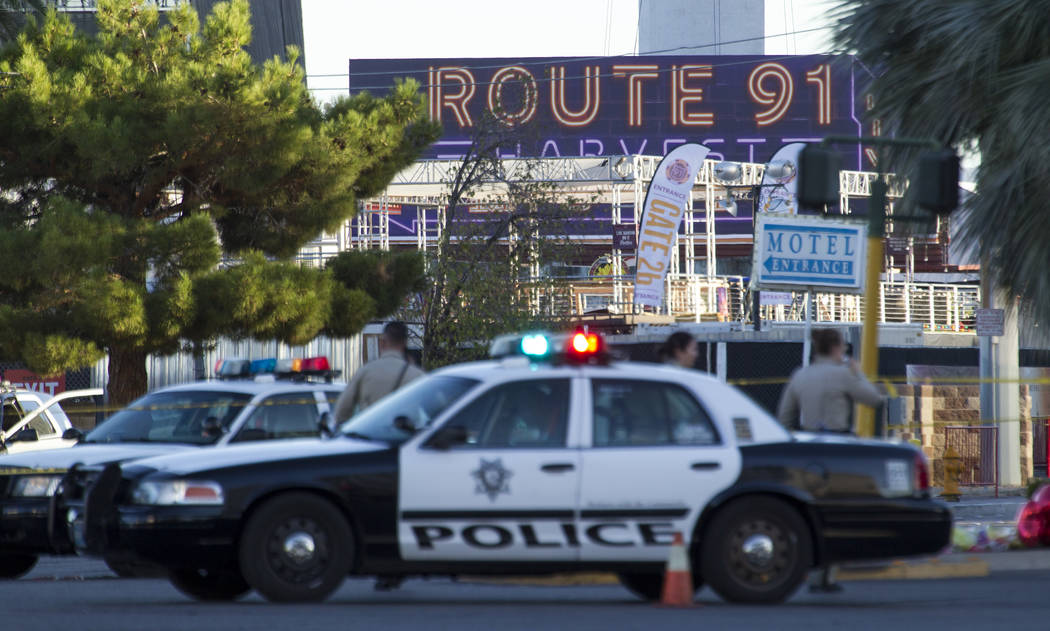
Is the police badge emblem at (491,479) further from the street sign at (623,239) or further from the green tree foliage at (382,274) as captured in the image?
the street sign at (623,239)

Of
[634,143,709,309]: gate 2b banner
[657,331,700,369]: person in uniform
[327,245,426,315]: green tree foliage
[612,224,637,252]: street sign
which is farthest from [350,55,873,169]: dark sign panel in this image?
[657,331,700,369]: person in uniform

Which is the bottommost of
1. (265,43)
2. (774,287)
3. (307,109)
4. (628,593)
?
(628,593)

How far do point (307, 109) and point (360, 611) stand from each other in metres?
17.2

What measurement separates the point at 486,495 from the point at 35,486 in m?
4.46

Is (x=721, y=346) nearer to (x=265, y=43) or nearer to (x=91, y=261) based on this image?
(x=91, y=261)

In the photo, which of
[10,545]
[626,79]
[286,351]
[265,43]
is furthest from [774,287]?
[626,79]

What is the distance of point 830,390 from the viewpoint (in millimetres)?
11031

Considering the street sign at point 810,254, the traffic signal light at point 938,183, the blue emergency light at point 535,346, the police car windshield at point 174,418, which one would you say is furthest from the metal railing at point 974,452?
the blue emergency light at point 535,346

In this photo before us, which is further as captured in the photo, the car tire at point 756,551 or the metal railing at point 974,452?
the metal railing at point 974,452

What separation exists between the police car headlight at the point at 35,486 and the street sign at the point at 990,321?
48.9 feet

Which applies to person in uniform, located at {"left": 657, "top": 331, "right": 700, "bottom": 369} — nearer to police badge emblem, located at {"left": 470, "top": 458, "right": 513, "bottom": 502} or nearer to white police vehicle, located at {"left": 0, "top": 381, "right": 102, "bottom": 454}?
police badge emblem, located at {"left": 470, "top": 458, "right": 513, "bottom": 502}

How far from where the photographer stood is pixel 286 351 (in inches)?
1275

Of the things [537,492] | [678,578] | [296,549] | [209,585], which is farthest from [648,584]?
[209,585]

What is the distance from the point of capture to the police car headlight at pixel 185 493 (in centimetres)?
879
